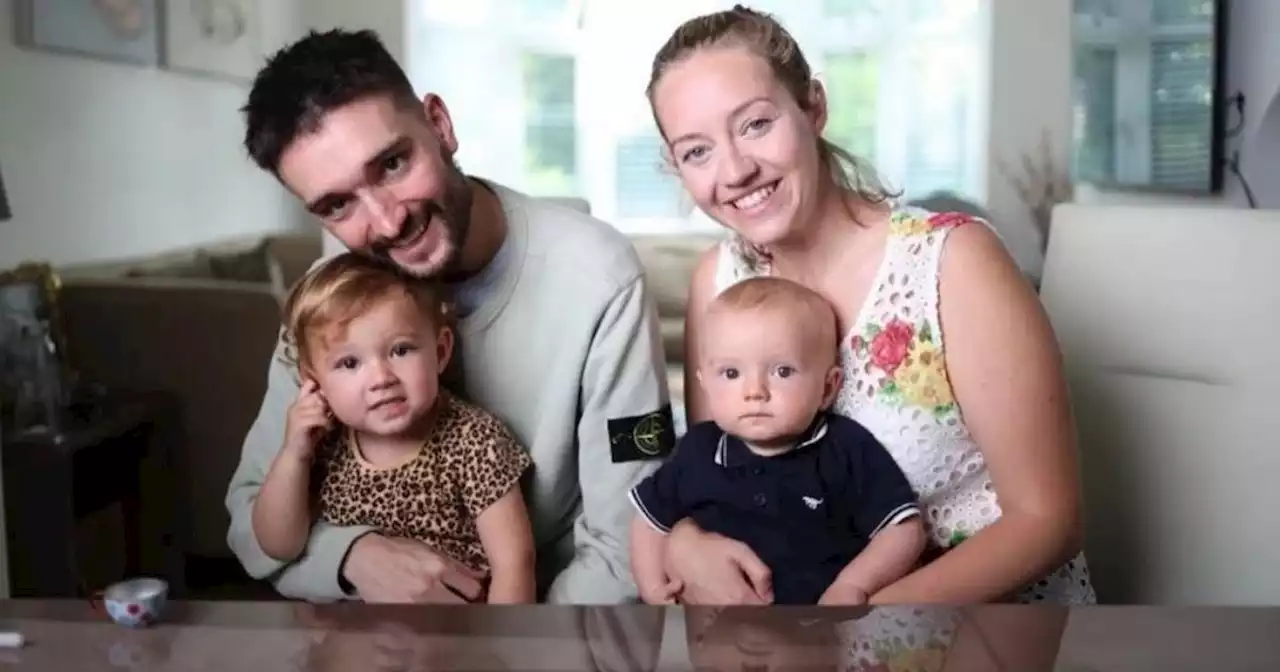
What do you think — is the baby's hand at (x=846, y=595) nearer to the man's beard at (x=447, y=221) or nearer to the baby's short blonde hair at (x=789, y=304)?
the baby's short blonde hair at (x=789, y=304)

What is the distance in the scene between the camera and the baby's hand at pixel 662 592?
1086mm

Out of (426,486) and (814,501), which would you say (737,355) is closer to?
(814,501)

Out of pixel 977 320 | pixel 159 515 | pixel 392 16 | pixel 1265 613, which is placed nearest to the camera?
pixel 1265 613

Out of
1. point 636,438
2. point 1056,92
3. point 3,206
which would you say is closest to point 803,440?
point 636,438

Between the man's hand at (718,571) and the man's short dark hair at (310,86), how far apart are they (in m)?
0.46

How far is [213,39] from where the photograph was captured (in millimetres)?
1803

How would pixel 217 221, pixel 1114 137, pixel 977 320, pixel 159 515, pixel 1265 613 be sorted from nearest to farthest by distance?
pixel 1265 613, pixel 977 320, pixel 159 515, pixel 217 221, pixel 1114 137

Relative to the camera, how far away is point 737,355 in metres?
1.05

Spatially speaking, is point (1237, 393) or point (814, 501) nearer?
point (814, 501)

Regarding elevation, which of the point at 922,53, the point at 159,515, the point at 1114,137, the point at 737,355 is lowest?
the point at 159,515

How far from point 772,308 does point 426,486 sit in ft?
1.15

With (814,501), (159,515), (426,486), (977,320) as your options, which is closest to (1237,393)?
(977,320)

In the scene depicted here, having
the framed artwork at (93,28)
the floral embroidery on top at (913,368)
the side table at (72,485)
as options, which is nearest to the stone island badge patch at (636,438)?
the floral embroidery on top at (913,368)

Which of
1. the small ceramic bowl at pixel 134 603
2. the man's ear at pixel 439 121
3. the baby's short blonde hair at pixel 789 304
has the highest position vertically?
the man's ear at pixel 439 121
